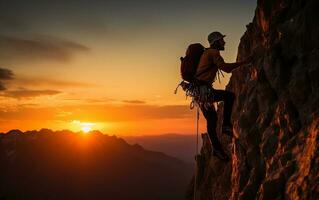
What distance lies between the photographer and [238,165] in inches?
583

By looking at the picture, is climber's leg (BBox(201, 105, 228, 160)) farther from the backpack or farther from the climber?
the backpack

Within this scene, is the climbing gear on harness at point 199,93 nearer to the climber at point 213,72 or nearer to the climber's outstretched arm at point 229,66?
the climber at point 213,72

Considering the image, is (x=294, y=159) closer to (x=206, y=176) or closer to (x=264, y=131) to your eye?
(x=264, y=131)

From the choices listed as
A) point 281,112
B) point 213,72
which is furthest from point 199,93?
point 281,112

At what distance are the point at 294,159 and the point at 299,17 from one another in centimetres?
504

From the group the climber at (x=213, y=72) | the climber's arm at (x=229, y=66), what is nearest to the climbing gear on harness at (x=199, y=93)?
the climber at (x=213, y=72)

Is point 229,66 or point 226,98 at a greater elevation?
point 229,66

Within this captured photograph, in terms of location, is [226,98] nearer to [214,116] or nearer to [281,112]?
[214,116]

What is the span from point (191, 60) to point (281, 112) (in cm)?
370

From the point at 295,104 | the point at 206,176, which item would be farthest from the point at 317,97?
the point at 206,176

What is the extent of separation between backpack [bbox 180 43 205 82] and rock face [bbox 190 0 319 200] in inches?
105

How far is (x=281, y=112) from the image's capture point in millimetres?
12430

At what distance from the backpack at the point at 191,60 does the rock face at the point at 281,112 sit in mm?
2656

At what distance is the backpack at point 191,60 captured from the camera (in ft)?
43.8
